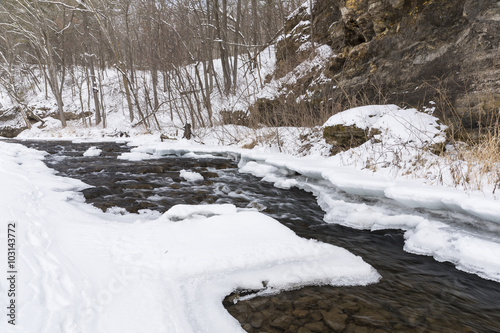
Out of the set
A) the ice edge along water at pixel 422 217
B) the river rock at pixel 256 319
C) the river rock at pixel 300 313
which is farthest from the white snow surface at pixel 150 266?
the ice edge along water at pixel 422 217

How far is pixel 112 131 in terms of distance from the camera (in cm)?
1622

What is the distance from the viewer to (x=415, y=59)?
5.56 meters

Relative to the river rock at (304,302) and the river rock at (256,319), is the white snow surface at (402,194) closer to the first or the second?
the river rock at (304,302)

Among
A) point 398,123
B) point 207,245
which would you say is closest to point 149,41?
point 398,123

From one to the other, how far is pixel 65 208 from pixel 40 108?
23370 mm

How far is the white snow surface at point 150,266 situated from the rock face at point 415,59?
10.8ft

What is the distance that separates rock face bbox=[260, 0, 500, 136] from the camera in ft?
13.8

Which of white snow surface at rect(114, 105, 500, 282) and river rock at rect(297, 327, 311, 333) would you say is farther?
white snow surface at rect(114, 105, 500, 282)

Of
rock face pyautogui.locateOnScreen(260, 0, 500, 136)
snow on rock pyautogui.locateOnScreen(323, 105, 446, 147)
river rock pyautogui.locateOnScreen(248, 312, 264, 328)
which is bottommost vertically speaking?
river rock pyautogui.locateOnScreen(248, 312, 264, 328)

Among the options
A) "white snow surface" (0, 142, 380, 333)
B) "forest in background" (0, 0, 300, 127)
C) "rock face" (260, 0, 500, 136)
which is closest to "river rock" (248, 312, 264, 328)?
"white snow surface" (0, 142, 380, 333)

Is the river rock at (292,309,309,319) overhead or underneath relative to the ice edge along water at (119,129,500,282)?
underneath

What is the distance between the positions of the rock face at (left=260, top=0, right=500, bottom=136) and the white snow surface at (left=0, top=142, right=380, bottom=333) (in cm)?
328

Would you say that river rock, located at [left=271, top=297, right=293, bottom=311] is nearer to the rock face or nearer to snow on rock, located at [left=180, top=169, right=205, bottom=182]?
the rock face

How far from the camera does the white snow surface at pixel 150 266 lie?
144 cm
